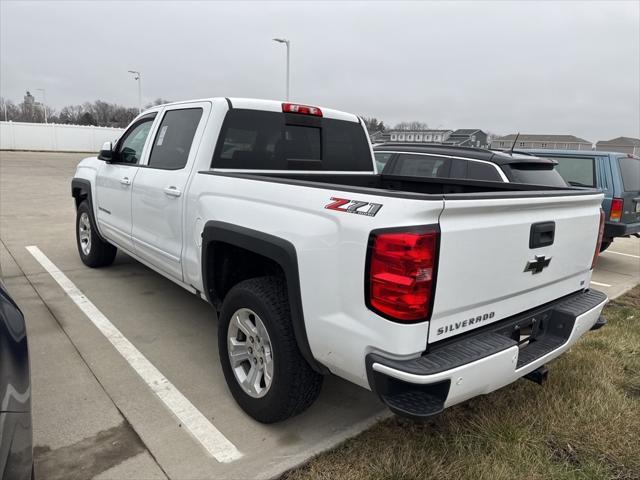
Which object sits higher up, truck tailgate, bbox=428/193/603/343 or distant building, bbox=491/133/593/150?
distant building, bbox=491/133/593/150

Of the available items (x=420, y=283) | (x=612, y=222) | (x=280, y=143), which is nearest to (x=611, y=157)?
(x=612, y=222)

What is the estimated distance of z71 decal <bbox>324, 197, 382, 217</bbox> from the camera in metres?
2.08

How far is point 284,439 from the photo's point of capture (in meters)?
2.75

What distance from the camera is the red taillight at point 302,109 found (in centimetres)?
381

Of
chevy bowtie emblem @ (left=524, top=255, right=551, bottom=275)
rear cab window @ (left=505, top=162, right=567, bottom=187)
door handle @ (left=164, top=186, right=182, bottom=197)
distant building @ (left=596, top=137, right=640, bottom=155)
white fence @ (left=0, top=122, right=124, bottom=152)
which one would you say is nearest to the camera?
chevy bowtie emblem @ (left=524, top=255, right=551, bottom=275)

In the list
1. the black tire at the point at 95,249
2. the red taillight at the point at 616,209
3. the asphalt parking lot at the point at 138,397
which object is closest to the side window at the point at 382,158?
the red taillight at the point at 616,209

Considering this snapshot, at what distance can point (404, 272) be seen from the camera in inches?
78.0

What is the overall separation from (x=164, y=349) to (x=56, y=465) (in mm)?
1392

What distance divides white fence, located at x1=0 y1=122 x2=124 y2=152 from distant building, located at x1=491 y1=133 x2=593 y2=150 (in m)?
30.1

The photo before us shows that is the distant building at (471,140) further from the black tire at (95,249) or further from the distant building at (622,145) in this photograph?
the black tire at (95,249)

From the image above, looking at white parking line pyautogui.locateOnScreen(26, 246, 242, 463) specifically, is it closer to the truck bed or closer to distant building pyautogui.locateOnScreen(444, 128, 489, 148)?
the truck bed

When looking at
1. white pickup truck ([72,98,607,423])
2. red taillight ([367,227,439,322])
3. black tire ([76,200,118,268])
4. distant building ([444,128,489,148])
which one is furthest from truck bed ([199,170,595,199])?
distant building ([444,128,489,148])

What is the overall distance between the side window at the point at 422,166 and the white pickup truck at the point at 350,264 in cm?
236

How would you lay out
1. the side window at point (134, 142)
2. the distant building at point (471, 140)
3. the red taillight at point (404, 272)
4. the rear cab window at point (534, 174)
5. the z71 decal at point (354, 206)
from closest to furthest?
the red taillight at point (404, 272) < the z71 decal at point (354, 206) < the side window at point (134, 142) < the rear cab window at point (534, 174) < the distant building at point (471, 140)
